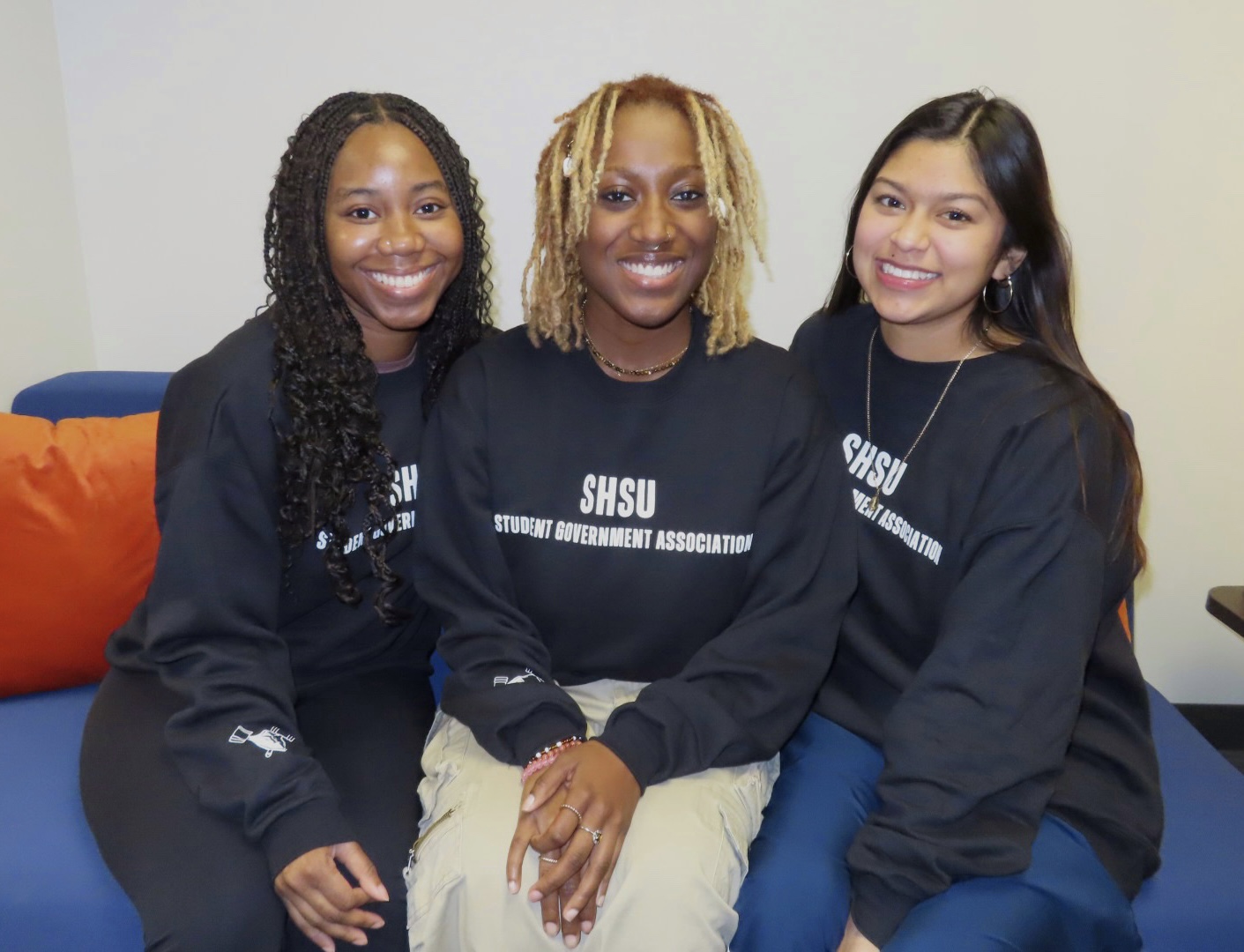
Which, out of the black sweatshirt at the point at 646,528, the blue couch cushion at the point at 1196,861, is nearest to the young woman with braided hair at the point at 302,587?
the black sweatshirt at the point at 646,528

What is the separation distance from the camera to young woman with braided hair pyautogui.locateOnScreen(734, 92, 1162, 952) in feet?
3.84

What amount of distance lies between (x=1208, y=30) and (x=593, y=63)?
1.14m

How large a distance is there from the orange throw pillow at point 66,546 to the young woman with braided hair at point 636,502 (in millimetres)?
576

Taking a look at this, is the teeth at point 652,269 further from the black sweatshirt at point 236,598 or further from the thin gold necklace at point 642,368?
the black sweatshirt at point 236,598

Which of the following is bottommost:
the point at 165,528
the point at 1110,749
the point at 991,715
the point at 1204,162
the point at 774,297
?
the point at 1110,749

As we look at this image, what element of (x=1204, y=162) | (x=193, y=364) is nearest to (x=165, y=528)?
(x=193, y=364)

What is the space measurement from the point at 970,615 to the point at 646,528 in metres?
0.41

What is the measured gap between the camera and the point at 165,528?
130 cm

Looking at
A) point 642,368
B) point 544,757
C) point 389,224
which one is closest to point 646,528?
point 642,368

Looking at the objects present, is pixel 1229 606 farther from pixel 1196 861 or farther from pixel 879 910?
pixel 879 910

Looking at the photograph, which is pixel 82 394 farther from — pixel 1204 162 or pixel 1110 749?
pixel 1204 162

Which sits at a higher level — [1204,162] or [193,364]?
[1204,162]

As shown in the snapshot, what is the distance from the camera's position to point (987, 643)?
122 centimetres

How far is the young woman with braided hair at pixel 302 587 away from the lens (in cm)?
121
